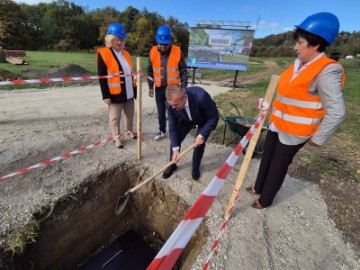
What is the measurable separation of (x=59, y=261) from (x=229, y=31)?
10.1 metres

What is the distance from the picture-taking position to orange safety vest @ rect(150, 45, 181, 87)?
3.99 m

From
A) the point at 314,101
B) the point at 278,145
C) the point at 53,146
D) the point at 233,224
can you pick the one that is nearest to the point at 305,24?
the point at 314,101

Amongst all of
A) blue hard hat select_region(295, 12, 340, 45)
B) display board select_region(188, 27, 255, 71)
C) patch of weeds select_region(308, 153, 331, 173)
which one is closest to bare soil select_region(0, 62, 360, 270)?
patch of weeds select_region(308, 153, 331, 173)

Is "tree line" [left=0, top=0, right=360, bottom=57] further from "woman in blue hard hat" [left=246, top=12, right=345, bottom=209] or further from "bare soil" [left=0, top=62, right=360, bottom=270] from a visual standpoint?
"woman in blue hard hat" [left=246, top=12, right=345, bottom=209]

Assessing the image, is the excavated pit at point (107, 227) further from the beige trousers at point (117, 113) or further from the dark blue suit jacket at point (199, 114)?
the dark blue suit jacket at point (199, 114)

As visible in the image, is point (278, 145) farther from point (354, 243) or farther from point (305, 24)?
point (354, 243)

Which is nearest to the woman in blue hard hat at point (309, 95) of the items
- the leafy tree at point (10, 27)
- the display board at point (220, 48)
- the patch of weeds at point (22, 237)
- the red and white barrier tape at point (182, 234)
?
the red and white barrier tape at point (182, 234)

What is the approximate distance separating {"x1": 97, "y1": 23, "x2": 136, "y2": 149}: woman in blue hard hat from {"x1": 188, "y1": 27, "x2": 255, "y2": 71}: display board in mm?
7145

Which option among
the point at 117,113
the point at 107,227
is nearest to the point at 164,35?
the point at 117,113

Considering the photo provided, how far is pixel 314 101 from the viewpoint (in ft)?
6.51

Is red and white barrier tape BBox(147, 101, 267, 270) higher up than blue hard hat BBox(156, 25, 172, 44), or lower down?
lower down

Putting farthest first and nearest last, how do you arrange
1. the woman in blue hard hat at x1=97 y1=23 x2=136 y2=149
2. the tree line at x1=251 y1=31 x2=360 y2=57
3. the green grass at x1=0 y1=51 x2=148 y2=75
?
the tree line at x1=251 y1=31 x2=360 y2=57 → the green grass at x1=0 y1=51 x2=148 y2=75 → the woman in blue hard hat at x1=97 y1=23 x2=136 y2=149

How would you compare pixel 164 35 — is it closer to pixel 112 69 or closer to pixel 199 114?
pixel 112 69

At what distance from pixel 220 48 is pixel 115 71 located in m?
7.70
